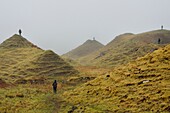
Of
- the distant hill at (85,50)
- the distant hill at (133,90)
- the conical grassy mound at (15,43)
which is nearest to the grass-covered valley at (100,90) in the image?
the distant hill at (133,90)

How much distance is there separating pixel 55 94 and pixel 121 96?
15552 mm

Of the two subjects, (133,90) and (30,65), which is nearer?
(133,90)

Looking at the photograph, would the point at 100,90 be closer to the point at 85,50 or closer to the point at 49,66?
the point at 49,66

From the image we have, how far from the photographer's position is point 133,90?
129 feet

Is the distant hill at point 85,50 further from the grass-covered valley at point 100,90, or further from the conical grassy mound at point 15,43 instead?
the grass-covered valley at point 100,90

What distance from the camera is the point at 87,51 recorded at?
174500mm

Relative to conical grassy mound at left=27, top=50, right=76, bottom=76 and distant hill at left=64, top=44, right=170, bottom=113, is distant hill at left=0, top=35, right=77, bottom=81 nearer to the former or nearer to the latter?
conical grassy mound at left=27, top=50, right=76, bottom=76

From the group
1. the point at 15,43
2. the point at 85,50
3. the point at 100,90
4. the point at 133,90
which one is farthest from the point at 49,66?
the point at 85,50

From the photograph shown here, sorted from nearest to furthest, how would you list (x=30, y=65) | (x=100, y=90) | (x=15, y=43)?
(x=100, y=90)
(x=30, y=65)
(x=15, y=43)

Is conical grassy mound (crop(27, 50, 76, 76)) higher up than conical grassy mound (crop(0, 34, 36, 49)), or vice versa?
conical grassy mound (crop(0, 34, 36, 49))

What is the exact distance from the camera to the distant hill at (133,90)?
34562 millimetres

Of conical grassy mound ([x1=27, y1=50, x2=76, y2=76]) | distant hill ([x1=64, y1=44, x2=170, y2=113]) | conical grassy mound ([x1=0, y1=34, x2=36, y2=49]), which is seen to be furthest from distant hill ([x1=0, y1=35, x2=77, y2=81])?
distant hill ([x1=64, y1=44, x2=170, y2=113])

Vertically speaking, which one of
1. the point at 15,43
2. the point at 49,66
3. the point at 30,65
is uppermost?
the point at 15,43

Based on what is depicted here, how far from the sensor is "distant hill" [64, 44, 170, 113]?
3456 centimetres
